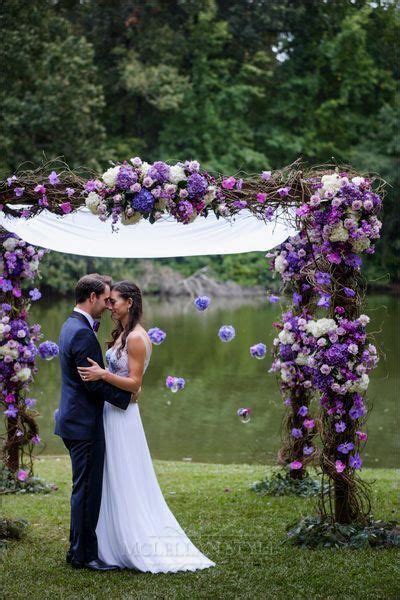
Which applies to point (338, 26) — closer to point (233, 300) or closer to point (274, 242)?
point (233, 300)

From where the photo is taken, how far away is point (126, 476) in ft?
19.6

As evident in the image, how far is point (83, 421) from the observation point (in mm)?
5812

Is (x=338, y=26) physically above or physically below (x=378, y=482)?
above

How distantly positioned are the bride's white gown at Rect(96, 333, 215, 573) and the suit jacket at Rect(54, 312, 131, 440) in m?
0.15

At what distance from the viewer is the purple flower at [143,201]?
611 centimetres

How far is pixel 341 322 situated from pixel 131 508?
2.09 meters

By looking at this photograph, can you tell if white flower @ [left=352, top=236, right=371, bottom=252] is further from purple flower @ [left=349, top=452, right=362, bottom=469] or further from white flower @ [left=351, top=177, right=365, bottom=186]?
purple flower @ [left=349, top=452, right=362, bottom=469]

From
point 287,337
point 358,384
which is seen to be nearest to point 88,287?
point 358,384

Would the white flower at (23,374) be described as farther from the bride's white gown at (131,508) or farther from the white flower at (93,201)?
the white flower at (93,201)

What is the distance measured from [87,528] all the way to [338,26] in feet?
126

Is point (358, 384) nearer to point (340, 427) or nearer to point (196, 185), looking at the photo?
point (340, 427)

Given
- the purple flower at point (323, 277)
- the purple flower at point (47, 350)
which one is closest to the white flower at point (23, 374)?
the purple flower at point (47, 350)

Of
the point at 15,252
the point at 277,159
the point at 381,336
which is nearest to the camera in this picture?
the point at 15,252

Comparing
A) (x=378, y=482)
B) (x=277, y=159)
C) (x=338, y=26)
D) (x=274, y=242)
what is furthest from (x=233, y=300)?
(x=274, y=242)
